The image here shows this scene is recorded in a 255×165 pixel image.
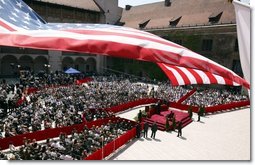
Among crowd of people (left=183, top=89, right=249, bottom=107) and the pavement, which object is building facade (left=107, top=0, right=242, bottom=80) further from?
the pavement

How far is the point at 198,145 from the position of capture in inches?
703

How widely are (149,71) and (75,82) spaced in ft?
60.8

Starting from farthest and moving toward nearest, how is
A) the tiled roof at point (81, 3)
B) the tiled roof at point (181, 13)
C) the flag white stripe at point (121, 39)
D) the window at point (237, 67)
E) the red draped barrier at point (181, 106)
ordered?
the tiled roof at point (81, 3) < the tiled roof at point (181, 13) < the window at point (237, 67) < the red draped barrier at point (181, 106) < the flag white stripe at point (121, 39)

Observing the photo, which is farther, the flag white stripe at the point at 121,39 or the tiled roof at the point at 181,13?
the tiled roof at the point at 181,13

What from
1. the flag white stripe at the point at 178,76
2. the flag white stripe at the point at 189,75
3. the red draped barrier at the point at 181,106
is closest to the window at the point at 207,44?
the red draped barrier at the point at 181,106

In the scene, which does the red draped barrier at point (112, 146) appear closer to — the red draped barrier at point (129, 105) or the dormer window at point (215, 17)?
the red draped barrier at point (129, 105)

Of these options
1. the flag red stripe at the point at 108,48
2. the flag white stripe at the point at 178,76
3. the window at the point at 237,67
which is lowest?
the flag white stripe at the point at 178,76

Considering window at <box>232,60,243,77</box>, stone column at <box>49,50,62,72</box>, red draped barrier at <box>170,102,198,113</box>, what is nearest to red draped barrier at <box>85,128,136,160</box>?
red draped barrier at <box>170,102,198,113</box>

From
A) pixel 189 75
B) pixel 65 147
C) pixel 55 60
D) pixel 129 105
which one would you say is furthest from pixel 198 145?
pixel 55 60

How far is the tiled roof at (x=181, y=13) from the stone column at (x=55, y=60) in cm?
1708

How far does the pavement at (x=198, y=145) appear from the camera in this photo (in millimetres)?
15625

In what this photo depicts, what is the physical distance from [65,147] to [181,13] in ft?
135

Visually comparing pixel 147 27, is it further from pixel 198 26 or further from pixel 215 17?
pixel 215 17

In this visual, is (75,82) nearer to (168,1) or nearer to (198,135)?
(198,135)
